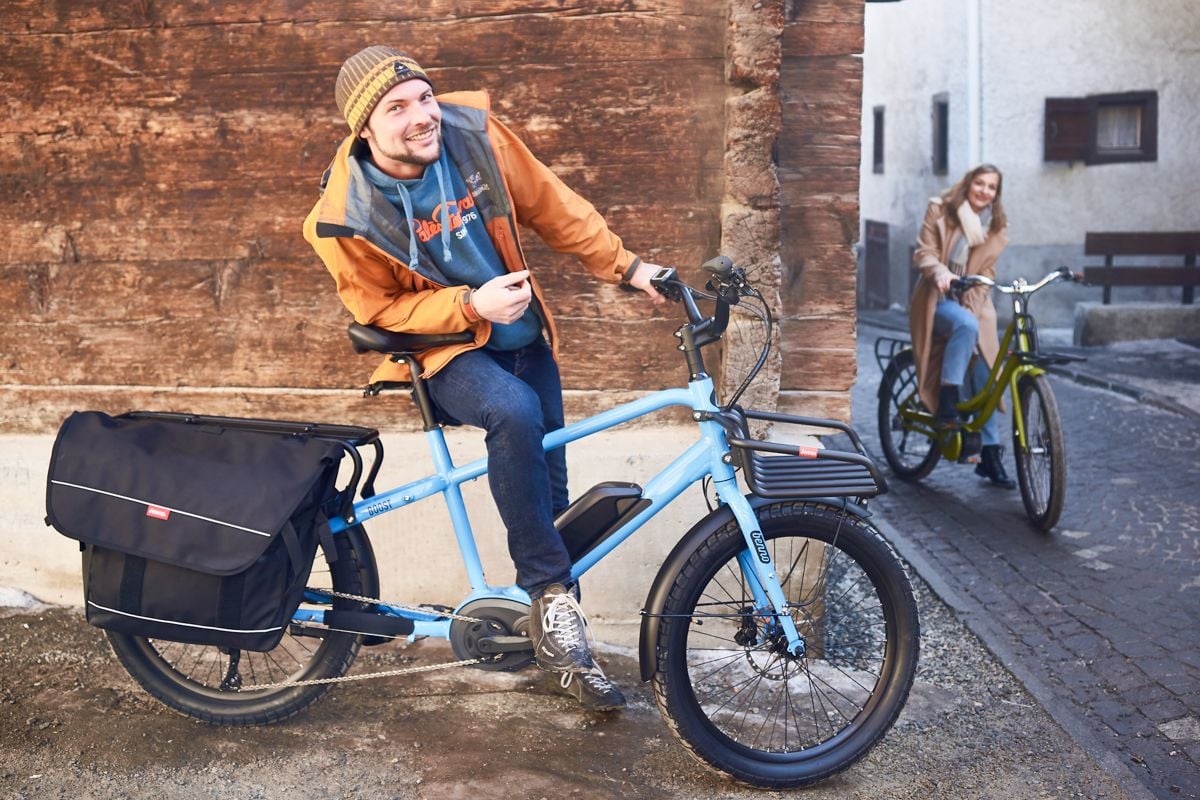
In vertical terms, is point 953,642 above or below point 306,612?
below

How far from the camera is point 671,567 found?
3580 millimetres

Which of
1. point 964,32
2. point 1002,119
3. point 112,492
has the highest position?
point 964,32

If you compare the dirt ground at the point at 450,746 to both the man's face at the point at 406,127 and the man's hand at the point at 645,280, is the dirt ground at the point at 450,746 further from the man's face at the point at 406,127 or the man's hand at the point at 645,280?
the man's face at the point at 406,127

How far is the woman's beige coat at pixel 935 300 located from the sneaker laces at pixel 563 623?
4.27 m

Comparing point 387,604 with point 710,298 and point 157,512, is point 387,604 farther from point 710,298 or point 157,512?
point 710,298

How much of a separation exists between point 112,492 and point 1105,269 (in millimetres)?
12105

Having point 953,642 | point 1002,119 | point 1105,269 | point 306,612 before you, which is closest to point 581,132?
point 306,612

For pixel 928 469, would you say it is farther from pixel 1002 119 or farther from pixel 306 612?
pixel 1002 119

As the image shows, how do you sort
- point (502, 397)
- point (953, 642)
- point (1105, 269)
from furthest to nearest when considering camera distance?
1. point (1105, 269)
2. point (953, 642)
3. point (502, 397)

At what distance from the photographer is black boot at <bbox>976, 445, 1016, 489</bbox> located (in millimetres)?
7434

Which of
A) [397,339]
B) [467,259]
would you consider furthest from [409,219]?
[397,339]

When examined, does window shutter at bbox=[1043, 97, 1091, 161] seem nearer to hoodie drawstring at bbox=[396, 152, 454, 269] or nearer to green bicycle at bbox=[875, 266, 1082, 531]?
green bicycle at bbox=[875, 266, 1082, 531]

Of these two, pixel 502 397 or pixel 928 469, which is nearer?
pixel 502 397

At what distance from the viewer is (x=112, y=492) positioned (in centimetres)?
367
